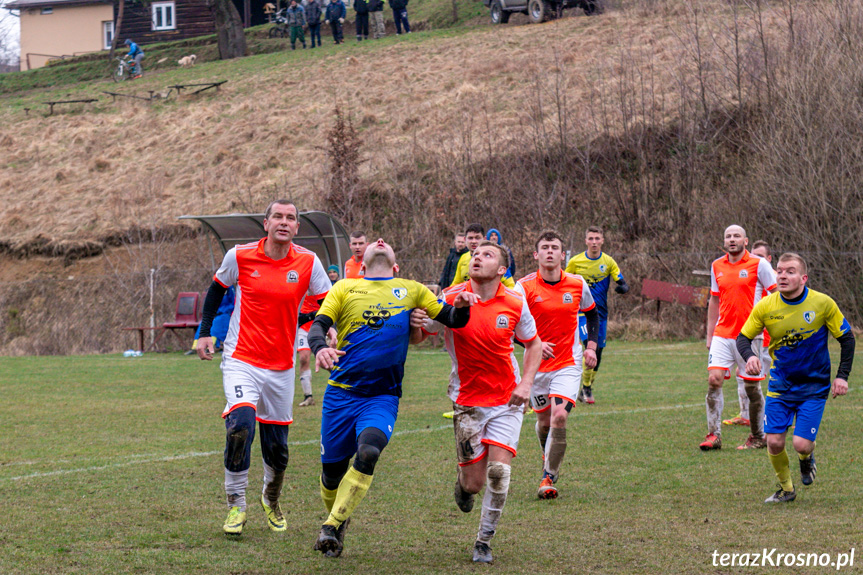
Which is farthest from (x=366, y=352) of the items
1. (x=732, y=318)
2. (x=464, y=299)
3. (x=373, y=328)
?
(x=732, y=318)

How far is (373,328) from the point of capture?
5684mm

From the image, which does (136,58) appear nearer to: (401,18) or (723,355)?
(401,18)

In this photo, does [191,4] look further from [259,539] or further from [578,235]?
[259,539]

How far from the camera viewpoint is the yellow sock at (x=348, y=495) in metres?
5.32

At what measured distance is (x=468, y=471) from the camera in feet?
19.5

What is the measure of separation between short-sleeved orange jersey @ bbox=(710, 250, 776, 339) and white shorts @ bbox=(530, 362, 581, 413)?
2576mm

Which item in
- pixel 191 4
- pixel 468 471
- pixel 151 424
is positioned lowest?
pixel 151 424

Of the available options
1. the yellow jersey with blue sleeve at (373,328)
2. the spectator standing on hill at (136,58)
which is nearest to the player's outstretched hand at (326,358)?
the yellow jersey with blue sleeve at (373,328)

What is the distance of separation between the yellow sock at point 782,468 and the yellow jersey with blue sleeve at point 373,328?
10.0 feet

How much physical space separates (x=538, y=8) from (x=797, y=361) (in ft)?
126

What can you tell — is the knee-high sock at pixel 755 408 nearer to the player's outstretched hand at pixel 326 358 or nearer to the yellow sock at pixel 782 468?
the yellow sock at pixel 782 468

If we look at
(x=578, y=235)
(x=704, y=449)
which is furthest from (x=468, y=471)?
(x=578, y=235)

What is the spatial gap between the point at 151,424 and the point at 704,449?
21.7 ft

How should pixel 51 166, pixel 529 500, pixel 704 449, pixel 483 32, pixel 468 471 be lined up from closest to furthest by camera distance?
pixel 468 471 → pixel 529 500 → pixel 704 449 → pixel 51 166 → pixel 483 32
